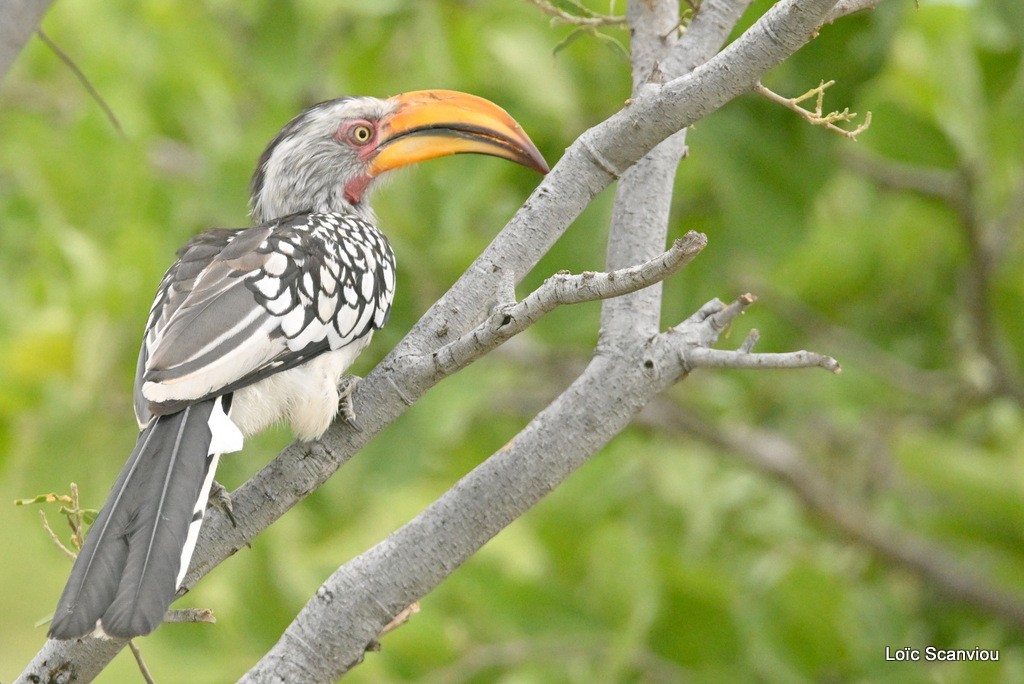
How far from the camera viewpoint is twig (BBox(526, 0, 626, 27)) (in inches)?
84.5

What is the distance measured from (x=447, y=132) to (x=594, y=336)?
42.7 inches

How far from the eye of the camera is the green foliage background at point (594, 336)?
3209mm

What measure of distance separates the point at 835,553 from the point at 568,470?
8.26 ft

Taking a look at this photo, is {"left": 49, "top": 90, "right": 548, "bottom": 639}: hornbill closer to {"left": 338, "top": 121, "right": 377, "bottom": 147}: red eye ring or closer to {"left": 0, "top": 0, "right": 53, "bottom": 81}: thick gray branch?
{"left": 338, "top": 121, "right": 377, "bottom": 147}: red eye ring

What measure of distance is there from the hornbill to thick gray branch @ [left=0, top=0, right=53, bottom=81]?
0.62m

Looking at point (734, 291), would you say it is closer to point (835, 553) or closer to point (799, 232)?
point (799, 232)

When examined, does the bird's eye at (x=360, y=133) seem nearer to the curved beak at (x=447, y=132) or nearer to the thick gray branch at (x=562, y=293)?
the curved beak at (x=447, y=132)

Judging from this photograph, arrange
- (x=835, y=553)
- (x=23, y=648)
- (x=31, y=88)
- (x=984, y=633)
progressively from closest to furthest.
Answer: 1. (x=984, y=633)
2. (x=835, y=553)
3. (x=31, y=88)
4. (x=23, y=648)

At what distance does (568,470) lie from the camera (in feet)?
6.32

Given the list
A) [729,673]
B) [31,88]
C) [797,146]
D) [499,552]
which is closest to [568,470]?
[729,673]

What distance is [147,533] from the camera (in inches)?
66.7
